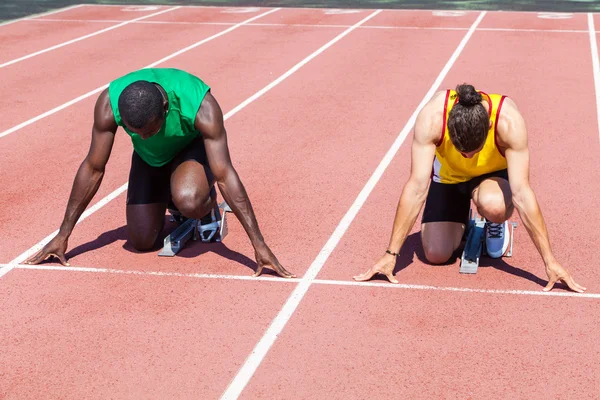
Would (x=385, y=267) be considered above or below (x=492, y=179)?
below

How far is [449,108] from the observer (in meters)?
5.98

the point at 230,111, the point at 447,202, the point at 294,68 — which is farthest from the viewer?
the point at 294,68

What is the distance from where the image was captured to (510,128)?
5.82 metres

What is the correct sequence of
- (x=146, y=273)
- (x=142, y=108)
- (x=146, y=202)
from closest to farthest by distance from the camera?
(x=142, y=108), (x=146, y=273), (x=146, y=202)

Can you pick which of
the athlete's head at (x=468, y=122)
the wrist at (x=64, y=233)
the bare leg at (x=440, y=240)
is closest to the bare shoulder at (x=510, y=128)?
the athlete's head at (x=468, y=122)

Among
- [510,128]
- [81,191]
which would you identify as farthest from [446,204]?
[81,191]

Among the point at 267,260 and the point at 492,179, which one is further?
the point at 492,179

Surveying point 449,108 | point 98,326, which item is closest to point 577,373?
point 449,108

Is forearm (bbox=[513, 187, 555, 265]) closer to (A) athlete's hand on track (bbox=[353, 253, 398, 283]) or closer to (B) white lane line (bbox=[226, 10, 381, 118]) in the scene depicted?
(A) athlete's hand on track (bbox=[353, 253, 398, 283])

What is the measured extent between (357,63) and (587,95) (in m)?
3.57

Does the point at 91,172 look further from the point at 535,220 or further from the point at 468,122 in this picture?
the point at 535,220

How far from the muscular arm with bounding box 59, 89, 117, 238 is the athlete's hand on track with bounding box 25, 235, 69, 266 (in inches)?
2.3

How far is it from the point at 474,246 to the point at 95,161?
8.80 ft

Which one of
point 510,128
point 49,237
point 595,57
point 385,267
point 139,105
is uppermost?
point 139,105
